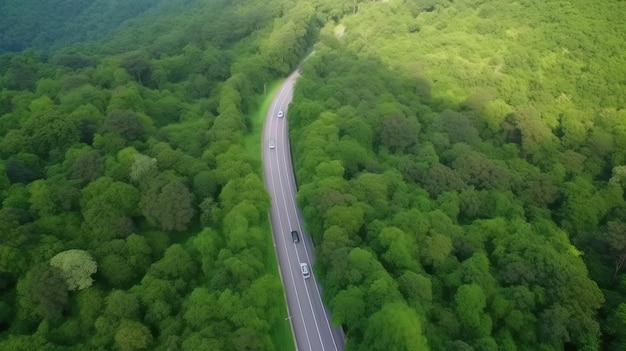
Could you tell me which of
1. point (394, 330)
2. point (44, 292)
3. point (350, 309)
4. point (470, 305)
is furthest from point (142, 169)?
point (470, 305)

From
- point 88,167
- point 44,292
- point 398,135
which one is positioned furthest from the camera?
point 398,135

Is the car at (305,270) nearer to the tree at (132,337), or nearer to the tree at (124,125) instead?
the tree at (132,337)

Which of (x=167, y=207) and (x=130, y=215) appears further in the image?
(x=130, y=215)

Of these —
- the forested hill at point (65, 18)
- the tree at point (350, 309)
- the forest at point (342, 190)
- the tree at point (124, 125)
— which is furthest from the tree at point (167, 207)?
the forested hill at point (65, 18)

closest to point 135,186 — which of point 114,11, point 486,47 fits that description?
point 486,47

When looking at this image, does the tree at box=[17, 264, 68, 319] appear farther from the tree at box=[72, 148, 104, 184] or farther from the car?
the car

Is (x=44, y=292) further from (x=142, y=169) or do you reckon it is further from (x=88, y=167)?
(x=88, y=167)

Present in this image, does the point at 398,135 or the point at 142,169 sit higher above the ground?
the point at 142,169
